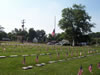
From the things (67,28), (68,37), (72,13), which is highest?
(72,13)

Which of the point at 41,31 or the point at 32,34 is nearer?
the point at 32,34

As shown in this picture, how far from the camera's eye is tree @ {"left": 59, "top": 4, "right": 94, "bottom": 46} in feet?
177

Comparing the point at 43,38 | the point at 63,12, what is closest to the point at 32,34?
the point at 43,38

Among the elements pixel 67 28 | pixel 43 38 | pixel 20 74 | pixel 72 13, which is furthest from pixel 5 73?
pixel 43 38

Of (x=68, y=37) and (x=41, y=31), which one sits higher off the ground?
(x=41, y=31)

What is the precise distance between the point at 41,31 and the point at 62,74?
126657 millimetres

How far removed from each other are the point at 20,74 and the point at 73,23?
4947cm

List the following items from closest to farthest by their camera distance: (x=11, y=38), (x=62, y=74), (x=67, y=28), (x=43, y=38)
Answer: (x=62, y=74), (x=67, y=28), (x=11, y=38), (x=43, y=38)

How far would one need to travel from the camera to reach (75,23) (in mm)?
54812

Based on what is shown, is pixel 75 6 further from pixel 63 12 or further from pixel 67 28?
pixel 67 28

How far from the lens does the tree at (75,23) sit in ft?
177

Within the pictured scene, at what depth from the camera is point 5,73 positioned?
26.2 ft

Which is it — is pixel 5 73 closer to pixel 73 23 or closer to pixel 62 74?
pixel 62 74

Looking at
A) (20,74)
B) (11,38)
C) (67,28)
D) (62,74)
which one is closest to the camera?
(20,74)
